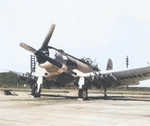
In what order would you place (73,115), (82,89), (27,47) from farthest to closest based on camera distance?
(82,89)
(27,47)
(73,115)

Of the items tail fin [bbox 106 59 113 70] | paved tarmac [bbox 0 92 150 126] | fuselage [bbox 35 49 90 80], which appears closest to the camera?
paved tarmac [bbox 0 92 150 126]

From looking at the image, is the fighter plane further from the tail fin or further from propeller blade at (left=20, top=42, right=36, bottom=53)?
the tail fin

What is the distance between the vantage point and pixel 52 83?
28922mm

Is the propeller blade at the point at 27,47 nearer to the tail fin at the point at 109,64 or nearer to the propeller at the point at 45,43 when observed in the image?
the propeller at the point at 45,43

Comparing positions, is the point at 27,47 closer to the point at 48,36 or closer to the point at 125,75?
the point at 48,36

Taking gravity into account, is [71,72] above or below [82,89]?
above

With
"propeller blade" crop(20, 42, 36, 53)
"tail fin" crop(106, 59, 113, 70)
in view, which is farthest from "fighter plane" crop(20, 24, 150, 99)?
"tail fin" crop(106, 59, 113, 70)

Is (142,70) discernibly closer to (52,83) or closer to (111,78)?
(111,78)

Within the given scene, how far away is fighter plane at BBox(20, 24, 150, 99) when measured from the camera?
23.4 m

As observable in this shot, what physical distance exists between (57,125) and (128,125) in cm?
233

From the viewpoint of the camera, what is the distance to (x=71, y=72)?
2530 cm

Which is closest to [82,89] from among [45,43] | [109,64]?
[45,43]

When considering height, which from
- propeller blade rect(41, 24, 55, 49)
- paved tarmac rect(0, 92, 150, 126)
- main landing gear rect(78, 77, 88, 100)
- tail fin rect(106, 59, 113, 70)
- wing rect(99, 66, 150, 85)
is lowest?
paved tarmac rect(0, 92, 150, 126)

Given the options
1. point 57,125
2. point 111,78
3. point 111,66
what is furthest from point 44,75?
point 57,125
